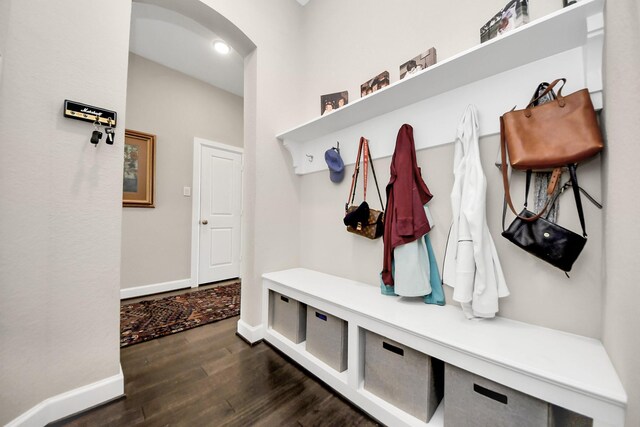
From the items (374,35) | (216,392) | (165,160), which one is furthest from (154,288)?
(374,35)

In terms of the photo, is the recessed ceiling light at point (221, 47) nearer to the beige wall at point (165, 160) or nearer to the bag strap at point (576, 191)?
the beige wall at point (165, 160)

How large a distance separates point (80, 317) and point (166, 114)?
8.80 feet

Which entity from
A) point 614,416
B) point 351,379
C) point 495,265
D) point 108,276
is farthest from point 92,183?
point 614,416

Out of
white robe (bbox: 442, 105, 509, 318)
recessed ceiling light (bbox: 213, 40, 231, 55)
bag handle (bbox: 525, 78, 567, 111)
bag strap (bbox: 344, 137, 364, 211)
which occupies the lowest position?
white robe (bbox: 442, 105, 509, 318)

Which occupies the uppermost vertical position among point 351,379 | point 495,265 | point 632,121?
point 632,121

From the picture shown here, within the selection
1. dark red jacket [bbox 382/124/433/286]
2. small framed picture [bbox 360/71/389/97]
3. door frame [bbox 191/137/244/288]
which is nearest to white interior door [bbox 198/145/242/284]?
door frame [bbox 191/137/244/288]

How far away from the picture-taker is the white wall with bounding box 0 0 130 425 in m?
1.00

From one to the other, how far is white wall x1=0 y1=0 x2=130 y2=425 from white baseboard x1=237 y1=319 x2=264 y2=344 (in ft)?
2.56

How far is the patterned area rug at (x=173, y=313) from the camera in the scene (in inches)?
75.0

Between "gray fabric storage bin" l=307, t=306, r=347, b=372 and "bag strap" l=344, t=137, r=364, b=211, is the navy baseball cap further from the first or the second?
"gray fabric storage bin" l=307, t=306, r=347, b=372

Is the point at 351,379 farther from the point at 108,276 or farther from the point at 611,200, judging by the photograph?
the point at 108,276

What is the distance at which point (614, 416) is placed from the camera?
24.4 inches

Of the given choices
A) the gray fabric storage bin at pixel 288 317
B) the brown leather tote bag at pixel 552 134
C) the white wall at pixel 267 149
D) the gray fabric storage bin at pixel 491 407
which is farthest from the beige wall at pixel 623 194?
the white wall at pixel 267 149

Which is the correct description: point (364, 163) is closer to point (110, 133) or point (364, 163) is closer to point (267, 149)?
point (267, 149)
